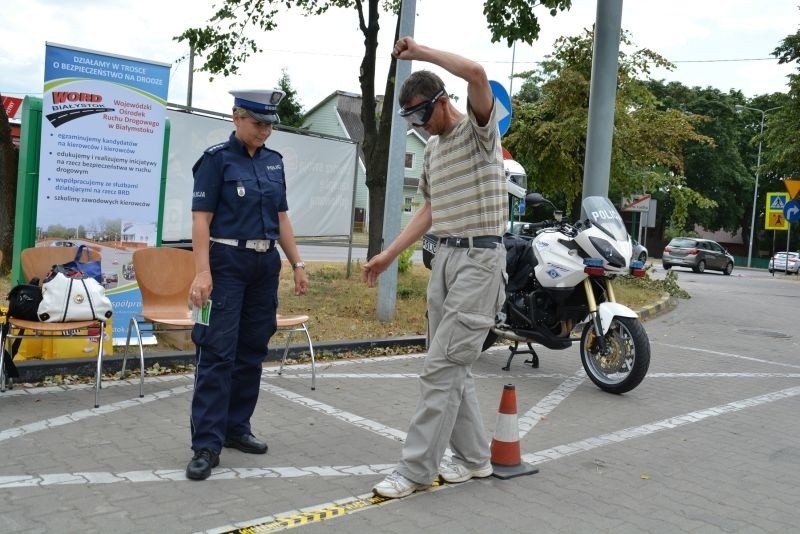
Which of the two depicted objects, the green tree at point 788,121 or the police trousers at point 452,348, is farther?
the green tree at point 788,121

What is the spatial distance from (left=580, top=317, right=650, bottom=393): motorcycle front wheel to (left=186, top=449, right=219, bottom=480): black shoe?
11.9 ft

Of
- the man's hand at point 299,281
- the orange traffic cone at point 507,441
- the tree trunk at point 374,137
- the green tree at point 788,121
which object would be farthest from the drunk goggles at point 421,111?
the green tree at point 788,121

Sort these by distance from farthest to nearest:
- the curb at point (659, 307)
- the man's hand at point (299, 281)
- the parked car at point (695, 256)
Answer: the parked car at point (695, 256) → the curb at point (659, 307) → the man's hand at point (299, 281)

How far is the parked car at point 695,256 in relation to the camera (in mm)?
34656

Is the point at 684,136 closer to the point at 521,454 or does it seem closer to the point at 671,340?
the point at 671,340

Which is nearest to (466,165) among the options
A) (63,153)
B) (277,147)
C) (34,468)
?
(34,468)

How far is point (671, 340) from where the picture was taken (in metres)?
10.6

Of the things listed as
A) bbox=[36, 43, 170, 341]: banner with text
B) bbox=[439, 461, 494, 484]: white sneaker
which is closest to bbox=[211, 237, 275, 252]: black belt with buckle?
bbox=[439, 461, 494, 484]: white sneaker

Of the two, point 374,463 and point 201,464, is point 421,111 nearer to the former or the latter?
point 374,463

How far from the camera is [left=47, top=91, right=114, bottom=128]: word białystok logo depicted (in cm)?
675

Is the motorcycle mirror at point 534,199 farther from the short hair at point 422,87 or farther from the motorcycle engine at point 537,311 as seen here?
the short hair at point 422,87

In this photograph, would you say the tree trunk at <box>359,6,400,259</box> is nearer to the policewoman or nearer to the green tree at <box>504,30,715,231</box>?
the green tree at <box>504,30,715,231</box>

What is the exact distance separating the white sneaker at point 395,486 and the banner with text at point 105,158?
4.08 metres

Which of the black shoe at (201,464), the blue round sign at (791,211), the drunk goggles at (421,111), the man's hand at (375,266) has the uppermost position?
the blue round sign at (791,211)
